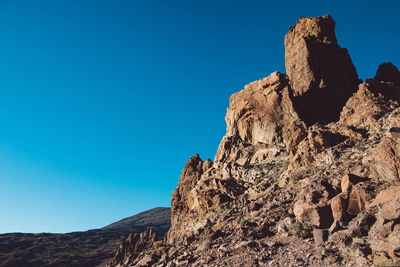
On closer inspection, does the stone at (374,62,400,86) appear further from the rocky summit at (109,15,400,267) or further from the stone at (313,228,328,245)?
the stone at (313,228,328,245)

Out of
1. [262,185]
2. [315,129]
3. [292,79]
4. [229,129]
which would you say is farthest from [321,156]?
[292,79]

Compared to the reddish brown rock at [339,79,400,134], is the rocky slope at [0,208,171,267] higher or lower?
lower

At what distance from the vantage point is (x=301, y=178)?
17531mm

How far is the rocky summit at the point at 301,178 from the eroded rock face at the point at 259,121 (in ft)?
0.44

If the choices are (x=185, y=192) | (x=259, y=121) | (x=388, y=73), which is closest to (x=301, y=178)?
(x=259, y=121)

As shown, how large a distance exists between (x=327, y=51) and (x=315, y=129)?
1997cm

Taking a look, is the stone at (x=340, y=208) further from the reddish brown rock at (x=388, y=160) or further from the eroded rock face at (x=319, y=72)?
the eroded rock face at (x=319, y=72)

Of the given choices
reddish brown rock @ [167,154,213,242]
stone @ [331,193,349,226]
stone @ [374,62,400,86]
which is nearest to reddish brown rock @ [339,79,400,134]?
stone @ [374,62,400,86]

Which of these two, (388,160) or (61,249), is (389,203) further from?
(61,249)

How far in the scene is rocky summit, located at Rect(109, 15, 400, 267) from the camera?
30.2ft

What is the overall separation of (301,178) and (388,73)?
28.5 metres

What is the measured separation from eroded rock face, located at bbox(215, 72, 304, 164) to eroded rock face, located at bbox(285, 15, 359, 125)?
7.30ft

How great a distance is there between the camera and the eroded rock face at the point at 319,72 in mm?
31938

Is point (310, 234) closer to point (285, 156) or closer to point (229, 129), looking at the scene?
point (285, 156)
